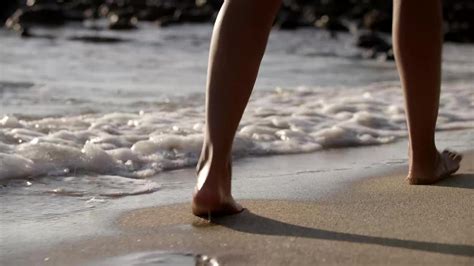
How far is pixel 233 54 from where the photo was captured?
2.33m

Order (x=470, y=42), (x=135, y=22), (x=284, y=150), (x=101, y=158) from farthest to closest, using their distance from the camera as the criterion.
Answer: (x=135, y=22) < (x=470, y=42) < (x=284, y=150) < (x=101, y=158)

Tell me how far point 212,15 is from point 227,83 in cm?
1374

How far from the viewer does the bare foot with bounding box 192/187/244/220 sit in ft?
7.63

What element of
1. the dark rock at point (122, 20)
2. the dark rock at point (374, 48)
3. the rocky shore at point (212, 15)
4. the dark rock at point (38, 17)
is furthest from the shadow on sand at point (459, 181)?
the dark rock at point (38, 17)

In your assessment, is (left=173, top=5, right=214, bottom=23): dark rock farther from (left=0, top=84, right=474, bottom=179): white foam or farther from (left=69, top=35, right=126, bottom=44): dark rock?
(left=0, top=84, right=474, bottom=179): white foam

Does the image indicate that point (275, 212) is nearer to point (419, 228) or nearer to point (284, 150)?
point (419, 228)

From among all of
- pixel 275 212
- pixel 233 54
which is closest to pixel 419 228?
pixel 275 212

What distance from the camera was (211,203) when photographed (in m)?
2.33

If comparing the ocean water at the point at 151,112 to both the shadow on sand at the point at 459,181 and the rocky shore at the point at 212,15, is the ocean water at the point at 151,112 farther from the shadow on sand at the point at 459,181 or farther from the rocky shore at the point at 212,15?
the rocky shore at the point at 212,15

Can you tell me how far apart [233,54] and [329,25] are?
11.7m

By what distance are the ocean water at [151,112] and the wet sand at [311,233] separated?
0.51 m

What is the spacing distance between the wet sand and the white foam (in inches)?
28.0

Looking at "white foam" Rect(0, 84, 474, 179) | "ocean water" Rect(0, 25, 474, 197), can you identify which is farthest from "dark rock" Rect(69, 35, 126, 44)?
"white foam" Rect(0, 84, 474, 179)

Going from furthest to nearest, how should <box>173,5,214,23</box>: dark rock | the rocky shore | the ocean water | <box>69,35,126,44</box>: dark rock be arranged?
<box>173,5,214,23</box>: dark rock, the rocky shore, <box>69,35,126,44</box>: dark rock, the ocean water
